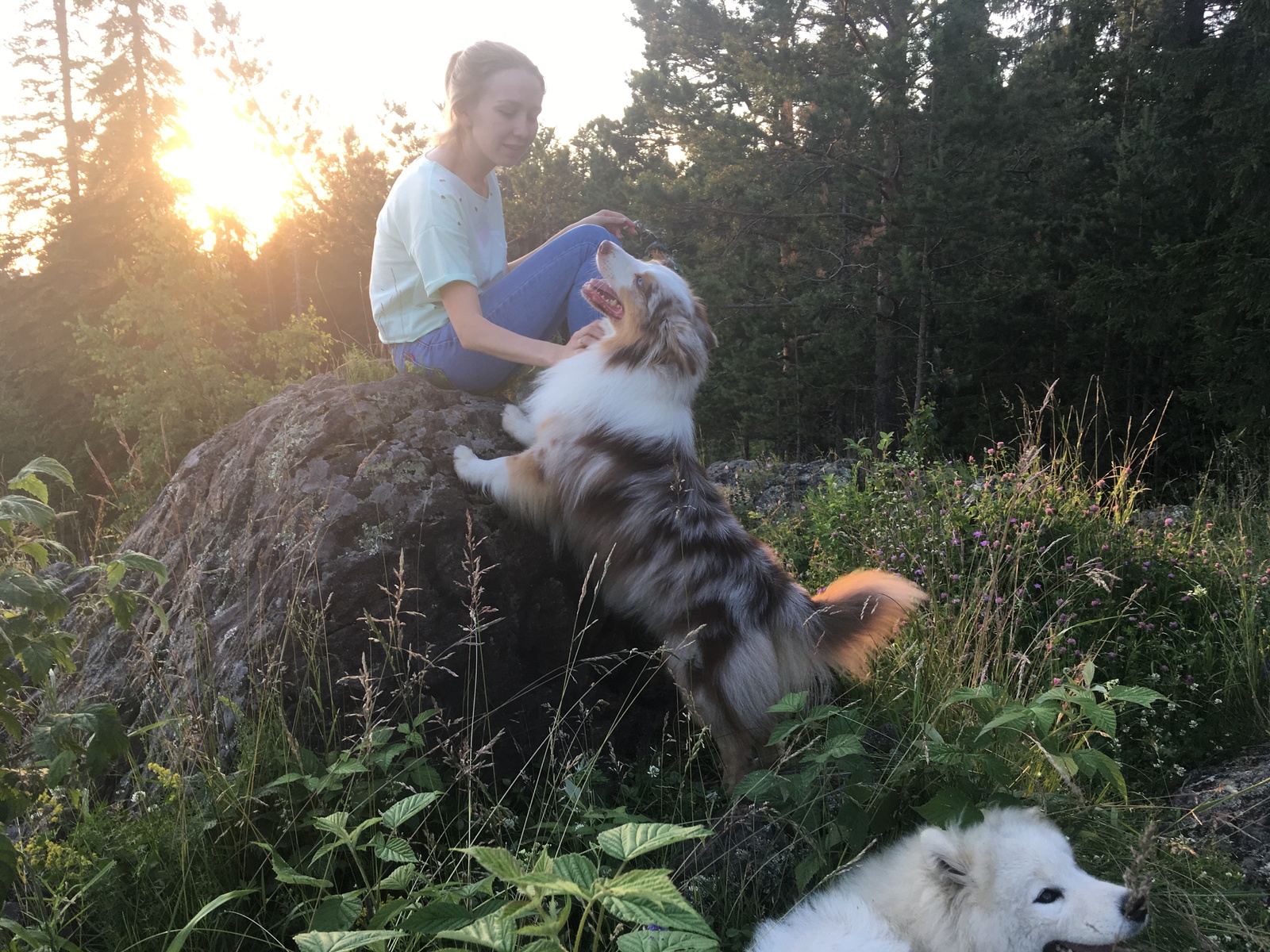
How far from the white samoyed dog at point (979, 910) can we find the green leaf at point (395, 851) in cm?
83

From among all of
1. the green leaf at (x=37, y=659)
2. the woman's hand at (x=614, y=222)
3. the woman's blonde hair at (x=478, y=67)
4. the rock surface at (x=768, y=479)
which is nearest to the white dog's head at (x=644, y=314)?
the woman's hand at (x=614, y=222)

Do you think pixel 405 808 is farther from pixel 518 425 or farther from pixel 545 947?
pixel 518 425

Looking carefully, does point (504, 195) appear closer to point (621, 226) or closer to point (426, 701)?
point (621, 226)

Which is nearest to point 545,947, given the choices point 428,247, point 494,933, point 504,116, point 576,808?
point 494,933

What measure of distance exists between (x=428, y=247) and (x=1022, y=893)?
3096 millimetres

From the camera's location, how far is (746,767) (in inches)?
109

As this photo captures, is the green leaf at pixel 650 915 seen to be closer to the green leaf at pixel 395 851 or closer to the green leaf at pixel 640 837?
the green leaf at pixel 640 837

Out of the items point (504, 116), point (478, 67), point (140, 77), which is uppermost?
point (140, 77)

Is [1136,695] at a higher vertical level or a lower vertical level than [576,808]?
higher

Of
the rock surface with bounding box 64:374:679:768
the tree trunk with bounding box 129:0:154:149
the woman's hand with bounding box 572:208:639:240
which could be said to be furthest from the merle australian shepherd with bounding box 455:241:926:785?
the tree trunk with bounding box 129:0:154:149

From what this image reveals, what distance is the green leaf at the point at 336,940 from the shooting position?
128 centimetres

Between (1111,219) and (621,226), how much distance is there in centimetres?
1369

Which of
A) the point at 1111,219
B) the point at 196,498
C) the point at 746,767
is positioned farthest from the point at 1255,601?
the point at 1111,219

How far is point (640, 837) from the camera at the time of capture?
1.34 meters
